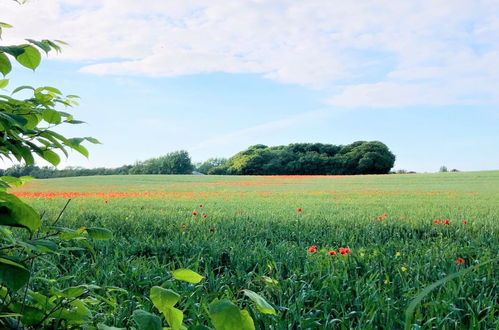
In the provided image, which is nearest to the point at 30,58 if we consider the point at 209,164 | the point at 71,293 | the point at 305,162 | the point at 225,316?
the point at 71,293

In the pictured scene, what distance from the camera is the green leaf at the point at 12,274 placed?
0.99 meters

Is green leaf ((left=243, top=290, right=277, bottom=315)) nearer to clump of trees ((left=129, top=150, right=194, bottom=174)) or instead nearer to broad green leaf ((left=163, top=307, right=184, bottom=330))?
broad green leaf ((left=163, top=307, right=184, bottom=330))

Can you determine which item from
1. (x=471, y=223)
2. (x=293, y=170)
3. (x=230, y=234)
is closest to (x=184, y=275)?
(x=230, y=234)

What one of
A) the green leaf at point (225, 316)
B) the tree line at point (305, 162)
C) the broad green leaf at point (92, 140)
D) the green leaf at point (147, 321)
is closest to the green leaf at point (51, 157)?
the broad green leaf at point (92, 140)

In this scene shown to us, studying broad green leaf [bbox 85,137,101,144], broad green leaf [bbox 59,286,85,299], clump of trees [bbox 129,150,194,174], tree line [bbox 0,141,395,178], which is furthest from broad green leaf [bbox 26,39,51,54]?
clump of trees [bbox 129,150,194,174]

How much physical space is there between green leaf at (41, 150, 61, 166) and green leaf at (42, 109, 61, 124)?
13 centimetres

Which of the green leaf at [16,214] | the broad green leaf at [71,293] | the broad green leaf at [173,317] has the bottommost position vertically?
the broad green leaf at [71,293]

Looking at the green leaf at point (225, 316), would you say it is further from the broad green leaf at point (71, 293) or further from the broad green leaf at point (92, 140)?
the broad green leaf at point (92, 140)

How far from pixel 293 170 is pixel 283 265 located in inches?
2195

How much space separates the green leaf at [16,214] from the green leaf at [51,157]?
38 centimetres

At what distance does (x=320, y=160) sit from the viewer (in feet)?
194

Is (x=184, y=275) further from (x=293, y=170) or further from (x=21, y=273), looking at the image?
(x=293, y=170)

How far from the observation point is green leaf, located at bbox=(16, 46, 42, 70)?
1188mm

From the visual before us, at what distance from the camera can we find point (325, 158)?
193 ft
